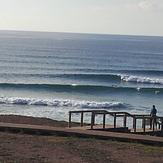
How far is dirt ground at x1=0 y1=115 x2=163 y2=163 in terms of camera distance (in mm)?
11953

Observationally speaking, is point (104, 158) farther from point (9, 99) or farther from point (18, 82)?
point (18, 82)

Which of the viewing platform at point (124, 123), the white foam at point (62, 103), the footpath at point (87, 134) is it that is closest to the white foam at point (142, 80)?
the white foam at point (62, 103)

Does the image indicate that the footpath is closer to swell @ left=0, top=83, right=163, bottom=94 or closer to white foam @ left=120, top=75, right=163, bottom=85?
swell @ left=0, top=83, right=163, bottom=94

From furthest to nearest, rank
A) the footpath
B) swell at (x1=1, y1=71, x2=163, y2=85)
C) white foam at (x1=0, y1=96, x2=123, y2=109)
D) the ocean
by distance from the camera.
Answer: swell at (x1=1, y1=71, x2=163, y2=85) < white foam at (x1=0, y1=96, x2=123, y2=109) < the ocean < the footpath

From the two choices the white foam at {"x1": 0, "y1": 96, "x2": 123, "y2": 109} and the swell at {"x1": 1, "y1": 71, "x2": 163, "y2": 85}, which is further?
the swell at {"x1": 1, "y1": 71, "x2": 163, "y2": 85}

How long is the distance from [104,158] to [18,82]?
120ft

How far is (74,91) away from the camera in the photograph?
141ft

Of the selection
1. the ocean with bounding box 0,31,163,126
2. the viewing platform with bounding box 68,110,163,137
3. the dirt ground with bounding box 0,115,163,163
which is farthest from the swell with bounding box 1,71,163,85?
the dirt ground with bounding box 0,115,163,163

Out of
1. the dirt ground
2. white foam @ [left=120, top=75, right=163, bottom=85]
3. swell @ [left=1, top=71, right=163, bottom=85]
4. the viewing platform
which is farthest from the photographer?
swell @ [left=1, top=71, right=163, bottom=85]

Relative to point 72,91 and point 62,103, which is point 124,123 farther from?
point 72,91

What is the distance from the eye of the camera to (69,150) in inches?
515

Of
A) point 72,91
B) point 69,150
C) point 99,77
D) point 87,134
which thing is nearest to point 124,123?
point 87,134

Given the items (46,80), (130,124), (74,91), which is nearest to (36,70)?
(46,80)

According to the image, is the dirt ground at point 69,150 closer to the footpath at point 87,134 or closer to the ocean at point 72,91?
the footpath at point 87,134
